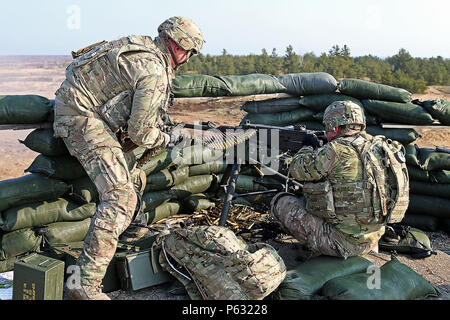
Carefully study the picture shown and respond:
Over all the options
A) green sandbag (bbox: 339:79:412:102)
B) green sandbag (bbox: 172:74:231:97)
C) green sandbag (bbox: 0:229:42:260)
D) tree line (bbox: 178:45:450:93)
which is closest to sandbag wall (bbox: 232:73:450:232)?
green sandbag (bbox: 339:79:412:102)

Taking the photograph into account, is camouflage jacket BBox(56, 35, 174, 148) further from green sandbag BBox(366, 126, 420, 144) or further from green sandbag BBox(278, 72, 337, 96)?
green sandbag BBox(366, 126, 420, 144)

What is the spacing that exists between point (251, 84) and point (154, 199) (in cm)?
203

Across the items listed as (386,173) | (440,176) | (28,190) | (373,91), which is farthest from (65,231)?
(440,176)

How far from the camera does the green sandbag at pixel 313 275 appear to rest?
3.27 meters

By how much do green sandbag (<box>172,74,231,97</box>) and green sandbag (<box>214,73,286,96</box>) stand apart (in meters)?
0.10

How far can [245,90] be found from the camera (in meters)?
5.82

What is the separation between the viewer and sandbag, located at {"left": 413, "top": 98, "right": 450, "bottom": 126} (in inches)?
216

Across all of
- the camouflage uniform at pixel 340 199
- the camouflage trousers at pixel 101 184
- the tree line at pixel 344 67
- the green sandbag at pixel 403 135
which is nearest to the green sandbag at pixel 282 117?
the green sandbag at pixel 403 135

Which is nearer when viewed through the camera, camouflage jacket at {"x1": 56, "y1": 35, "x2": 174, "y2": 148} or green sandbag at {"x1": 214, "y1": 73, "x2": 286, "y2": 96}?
camouflage jacket at {"x1": 56, "y1": 35, "x2": 174, "y2": 148}

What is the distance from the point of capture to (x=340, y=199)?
12.4 ft

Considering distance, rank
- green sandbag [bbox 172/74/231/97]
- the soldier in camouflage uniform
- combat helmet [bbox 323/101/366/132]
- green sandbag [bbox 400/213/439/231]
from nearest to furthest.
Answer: the soldier in camouflage uniform, combat helmet [bbox 323/101/366/132], green sandbag [bbox 172/74/231/97], green sandbag [bbox 400/213/439/231]

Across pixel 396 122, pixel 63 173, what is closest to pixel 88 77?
pixel 63 173

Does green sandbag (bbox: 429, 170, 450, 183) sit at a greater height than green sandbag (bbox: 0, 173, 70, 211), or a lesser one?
lesser
